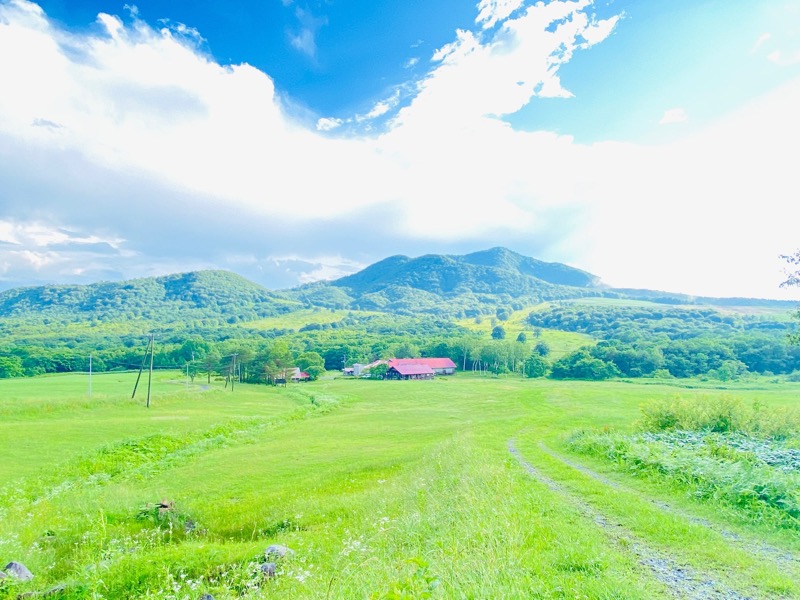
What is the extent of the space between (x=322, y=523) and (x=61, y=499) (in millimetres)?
17134

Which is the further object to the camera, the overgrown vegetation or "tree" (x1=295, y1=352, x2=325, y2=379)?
"tree" (x1=295, y1=352, x2=325, y2=379)

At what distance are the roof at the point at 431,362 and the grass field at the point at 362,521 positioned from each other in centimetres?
10914

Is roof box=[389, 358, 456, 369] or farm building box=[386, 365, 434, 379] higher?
roof box=[389, 358, 456, 369]

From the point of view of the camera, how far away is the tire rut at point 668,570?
8.34 metres

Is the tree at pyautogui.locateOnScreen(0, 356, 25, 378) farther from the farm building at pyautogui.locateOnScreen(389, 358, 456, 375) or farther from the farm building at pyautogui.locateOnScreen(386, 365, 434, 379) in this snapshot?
the farm building at pyautogui.locateOnScreen(389, 358, 456, 375)

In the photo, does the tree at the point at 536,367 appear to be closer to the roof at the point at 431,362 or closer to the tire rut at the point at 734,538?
the roof at the point at 431,362

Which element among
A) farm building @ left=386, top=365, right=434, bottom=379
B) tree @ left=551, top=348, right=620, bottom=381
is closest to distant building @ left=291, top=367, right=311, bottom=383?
farm building @ left=386, top=365, right=434, bottom=379

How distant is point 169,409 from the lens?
63875mm

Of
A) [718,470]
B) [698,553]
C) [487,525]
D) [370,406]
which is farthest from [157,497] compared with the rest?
[370,406]

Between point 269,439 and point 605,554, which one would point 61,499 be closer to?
point 269,439

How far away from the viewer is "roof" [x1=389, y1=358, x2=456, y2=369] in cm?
15288

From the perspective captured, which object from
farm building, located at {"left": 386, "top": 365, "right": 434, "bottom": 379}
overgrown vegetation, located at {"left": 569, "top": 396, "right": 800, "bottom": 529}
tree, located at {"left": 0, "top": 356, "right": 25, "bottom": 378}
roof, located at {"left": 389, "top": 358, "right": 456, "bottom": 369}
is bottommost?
farm building, located at {"left": 386, "top": 365, "right": 434, "bottom": 379}

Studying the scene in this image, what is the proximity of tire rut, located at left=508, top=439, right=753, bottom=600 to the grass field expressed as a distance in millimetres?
47

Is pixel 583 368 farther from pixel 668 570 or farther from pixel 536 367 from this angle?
pixel 668 570
